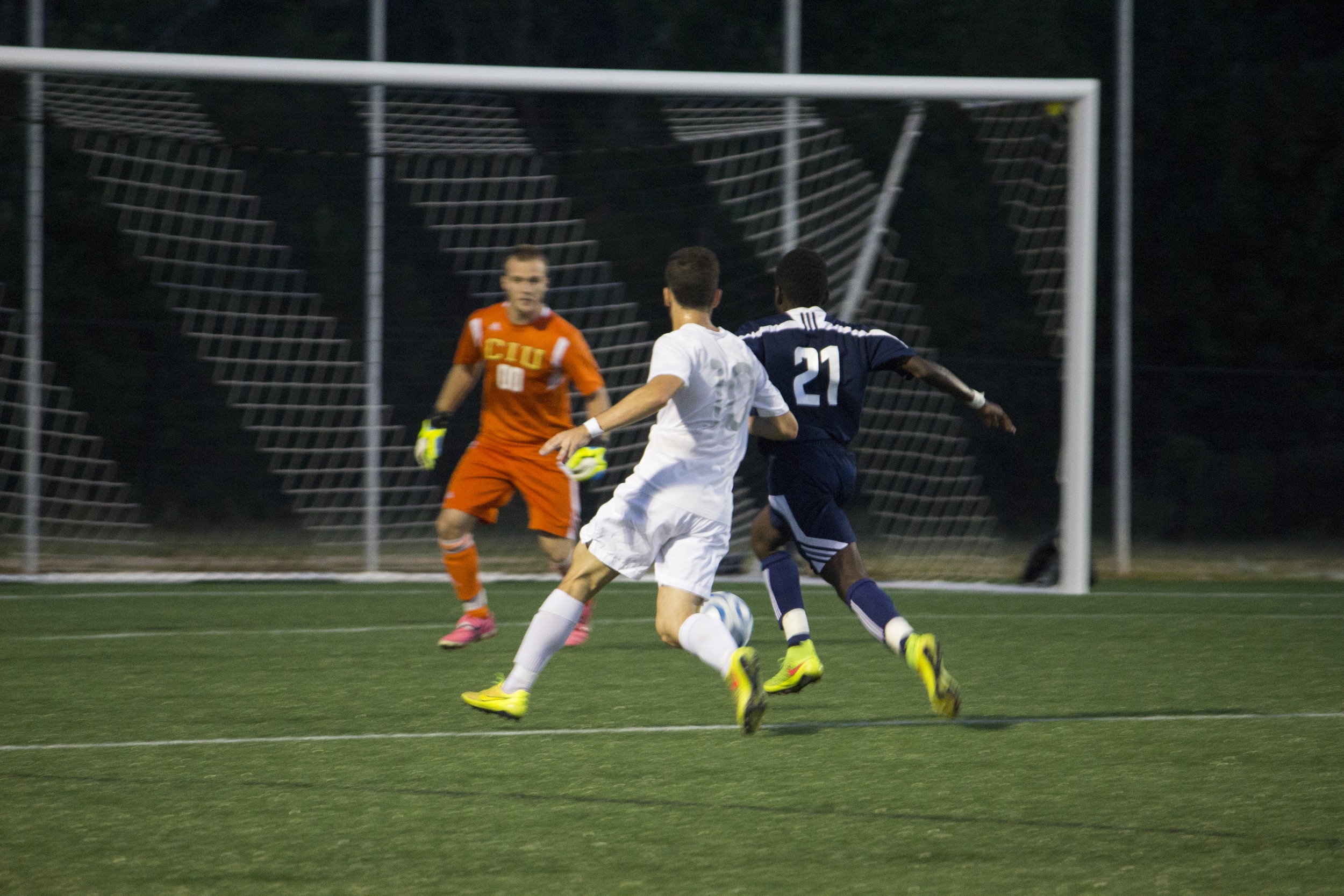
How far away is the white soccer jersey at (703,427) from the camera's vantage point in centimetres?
482

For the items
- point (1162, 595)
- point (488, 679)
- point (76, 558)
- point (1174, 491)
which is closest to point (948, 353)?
point (1174, 491)

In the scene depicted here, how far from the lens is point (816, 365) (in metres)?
5.51

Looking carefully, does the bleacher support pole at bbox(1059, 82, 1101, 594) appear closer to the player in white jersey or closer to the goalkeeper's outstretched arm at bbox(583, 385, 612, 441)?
the goalkeeper's outstretched arm at bbox(583, 385, 612, 441)

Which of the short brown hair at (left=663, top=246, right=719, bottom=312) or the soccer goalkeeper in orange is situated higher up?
the short brown hair at (left=663, top=246, right=719, bottom=312)

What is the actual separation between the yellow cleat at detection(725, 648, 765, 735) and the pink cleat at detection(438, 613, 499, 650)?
240 centimetres

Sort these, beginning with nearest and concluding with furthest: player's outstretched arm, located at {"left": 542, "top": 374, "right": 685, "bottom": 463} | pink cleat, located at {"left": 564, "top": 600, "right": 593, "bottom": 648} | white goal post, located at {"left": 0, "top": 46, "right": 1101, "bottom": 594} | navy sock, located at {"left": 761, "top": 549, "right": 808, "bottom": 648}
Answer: player's outstretched arm, located at {"left": 542, "top": 374, "right": 685, "bottom": 463} → navy sock, located at {"left": 761, "top": 549, "right": 808, "bottom": 648} → pink cleat, located at {"left": 564, "top": 600, "right": 593, "bottom": 648} → white goal post, located at {"left": 0, "top": 46, "right": 1101, "bottom": 594}

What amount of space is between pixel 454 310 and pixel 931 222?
7.02 meters

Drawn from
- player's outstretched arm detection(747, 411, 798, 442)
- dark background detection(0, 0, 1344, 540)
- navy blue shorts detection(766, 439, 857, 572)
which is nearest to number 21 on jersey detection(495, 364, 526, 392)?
navy blue shorts detection(766, 439, 857, 572)

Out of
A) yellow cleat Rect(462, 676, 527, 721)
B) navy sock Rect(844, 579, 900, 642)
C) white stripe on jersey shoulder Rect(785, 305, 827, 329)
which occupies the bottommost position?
yellow cleat Rect(462, 676, 527, 721)

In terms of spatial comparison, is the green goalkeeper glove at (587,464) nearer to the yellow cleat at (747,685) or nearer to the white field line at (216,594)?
the yellow cleat at (747,685)

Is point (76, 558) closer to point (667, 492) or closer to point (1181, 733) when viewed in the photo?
point (667, 492)

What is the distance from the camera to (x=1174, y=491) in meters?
17.1

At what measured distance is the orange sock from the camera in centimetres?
700

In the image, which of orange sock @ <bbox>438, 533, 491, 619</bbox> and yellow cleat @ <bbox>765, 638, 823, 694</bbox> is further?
orange sock @ <bbox>438, 533, 491, 619</bbox>
